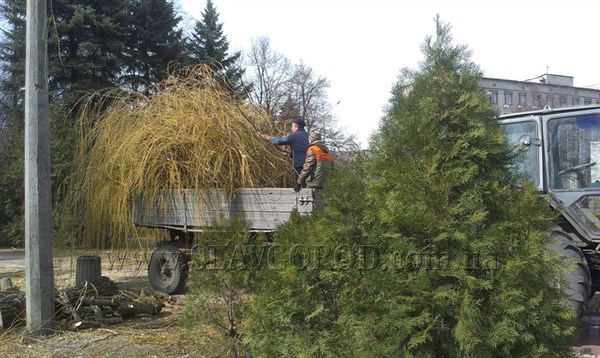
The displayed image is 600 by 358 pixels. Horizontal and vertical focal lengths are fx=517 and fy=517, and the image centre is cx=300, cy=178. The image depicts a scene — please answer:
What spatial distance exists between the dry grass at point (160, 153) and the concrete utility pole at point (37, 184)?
1.30 meters

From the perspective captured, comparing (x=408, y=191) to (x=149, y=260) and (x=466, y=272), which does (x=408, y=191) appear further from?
(x=149, y=260)

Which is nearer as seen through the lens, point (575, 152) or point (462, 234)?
point (462, 234)

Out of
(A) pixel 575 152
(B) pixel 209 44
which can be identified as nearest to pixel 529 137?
(A) pixel 575 152

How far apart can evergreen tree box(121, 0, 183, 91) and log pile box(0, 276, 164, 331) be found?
13.7 m

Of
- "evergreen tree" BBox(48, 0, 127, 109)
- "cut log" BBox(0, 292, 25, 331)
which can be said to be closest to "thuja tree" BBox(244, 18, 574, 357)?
"cut log" BBox(0, 292, 25, 331)

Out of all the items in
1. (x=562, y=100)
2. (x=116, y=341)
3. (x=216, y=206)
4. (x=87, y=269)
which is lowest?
(x=116, y=341)

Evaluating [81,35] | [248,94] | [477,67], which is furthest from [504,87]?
[477,67]

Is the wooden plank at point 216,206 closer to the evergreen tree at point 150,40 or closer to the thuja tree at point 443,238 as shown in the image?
the thuja tree at point 443,238

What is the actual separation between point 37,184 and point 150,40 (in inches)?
602

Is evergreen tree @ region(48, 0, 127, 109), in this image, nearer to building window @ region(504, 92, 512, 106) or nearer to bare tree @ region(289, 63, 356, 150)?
bare tree @ region(289, 63, 356, 150)

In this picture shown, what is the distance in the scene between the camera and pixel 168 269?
7.78 m

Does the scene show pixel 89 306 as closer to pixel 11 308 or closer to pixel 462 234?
pixel 11 308

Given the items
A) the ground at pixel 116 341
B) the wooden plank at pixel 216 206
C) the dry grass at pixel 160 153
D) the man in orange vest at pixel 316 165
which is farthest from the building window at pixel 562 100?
the ground at pixel 116 341

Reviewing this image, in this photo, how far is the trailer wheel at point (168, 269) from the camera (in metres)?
7.57
